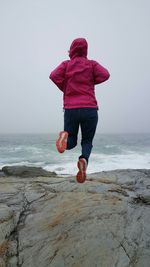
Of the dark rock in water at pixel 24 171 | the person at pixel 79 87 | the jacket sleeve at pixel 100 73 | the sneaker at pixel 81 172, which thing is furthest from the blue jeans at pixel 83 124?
the dark rock in water at pixel 24 171

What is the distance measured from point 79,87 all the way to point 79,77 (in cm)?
14

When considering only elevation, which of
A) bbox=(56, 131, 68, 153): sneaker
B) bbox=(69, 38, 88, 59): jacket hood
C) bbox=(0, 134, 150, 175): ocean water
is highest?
bbox=(69, 38, 88, 59): jacket hood

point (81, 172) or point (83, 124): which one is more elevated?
point (83, 124)

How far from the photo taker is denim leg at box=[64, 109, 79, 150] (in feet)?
12.0

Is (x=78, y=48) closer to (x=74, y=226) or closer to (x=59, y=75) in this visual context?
(x=59, y=75)

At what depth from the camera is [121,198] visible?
412 centimetres

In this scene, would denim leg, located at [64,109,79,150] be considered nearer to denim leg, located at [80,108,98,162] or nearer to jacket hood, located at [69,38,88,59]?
denim leg, located at [80,108,98,162]

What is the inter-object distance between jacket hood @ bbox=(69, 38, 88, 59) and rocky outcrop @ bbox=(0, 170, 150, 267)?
215cm

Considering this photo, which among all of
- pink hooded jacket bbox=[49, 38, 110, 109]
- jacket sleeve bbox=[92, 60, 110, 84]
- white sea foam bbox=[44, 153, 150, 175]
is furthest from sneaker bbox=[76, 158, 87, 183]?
white sea foam bbox=[44, 153, 150, 175]

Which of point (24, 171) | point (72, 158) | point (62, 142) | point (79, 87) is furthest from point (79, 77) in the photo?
point (72, 158)

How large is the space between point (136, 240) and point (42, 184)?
2.31 m

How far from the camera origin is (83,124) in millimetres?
3746

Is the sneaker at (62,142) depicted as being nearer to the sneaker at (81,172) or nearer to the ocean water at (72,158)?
the sneaker at (81,172)

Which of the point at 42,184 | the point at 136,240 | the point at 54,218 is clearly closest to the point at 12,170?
the point at 42,184
